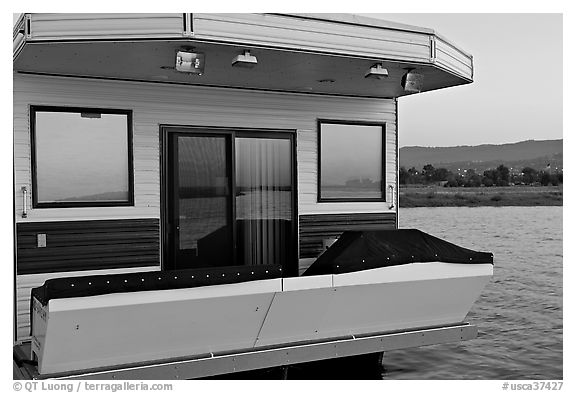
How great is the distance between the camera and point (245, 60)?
4.67 meters

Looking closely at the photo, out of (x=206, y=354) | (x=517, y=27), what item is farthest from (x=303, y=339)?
(x=517, y=27)

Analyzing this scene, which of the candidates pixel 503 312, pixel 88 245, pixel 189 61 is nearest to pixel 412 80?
pixel 189 61

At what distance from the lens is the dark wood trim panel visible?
536 centimetres

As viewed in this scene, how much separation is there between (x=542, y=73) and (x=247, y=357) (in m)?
14.2

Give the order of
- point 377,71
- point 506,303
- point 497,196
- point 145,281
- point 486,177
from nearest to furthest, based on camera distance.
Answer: point 145,281 < point 377,71 < point 506,303 < point 486,177 < point 497,196

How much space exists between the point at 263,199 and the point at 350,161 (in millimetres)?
1109

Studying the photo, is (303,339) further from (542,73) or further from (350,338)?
(542,73)

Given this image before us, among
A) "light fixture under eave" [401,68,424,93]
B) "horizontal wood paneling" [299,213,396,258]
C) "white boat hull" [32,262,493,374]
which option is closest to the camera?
"white boat hull" [32,262,493,374]

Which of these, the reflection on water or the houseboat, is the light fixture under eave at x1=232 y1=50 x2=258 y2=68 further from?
the reflection on water

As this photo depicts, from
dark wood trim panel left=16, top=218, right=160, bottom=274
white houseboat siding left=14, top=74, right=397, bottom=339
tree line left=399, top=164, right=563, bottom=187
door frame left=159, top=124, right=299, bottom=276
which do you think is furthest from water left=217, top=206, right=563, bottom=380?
white houseboat siding left=14, top=74, right=397, bottom=339

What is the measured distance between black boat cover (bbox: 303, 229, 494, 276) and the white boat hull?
63 mm

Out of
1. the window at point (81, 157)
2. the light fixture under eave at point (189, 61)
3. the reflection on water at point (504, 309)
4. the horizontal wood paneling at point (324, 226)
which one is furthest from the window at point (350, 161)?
the light fixture under eave at point (189, 61)

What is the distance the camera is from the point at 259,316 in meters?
5.02

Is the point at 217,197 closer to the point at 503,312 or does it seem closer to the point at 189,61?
the point at 189,61
